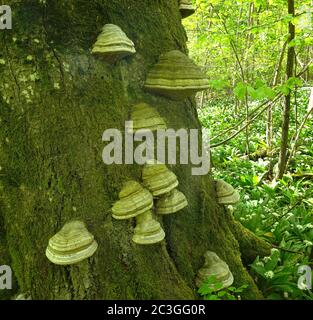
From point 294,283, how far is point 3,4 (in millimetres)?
4612

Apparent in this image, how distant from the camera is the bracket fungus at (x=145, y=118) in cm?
280

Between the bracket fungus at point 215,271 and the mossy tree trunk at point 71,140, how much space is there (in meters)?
0.25

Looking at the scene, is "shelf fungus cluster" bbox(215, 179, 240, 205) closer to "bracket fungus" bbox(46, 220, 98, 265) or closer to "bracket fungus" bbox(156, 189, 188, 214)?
"bracket fungus" bbox(156, 189, 188, 214)

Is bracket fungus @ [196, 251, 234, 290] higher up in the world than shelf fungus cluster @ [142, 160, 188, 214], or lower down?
lower down

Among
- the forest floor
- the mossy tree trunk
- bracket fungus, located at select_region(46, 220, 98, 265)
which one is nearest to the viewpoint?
bracket fungus, located at select_region(46, 220, 98, 265)

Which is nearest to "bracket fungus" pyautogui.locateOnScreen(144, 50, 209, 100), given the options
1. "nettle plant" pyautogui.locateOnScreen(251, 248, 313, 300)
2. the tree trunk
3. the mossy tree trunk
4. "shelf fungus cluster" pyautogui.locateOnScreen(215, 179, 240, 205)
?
the mossy tree trunk

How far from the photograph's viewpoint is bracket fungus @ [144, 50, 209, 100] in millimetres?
2807

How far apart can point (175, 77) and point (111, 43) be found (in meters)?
0.62

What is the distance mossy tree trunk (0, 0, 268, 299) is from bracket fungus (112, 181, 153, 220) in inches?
4.6

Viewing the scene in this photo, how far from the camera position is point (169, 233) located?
10.5 ft

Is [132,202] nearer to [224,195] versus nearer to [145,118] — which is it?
[145,118]

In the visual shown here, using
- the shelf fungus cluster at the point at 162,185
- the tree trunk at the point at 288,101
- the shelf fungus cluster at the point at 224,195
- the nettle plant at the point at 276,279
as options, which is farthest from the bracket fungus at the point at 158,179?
the tree trunk at the point at 288,101

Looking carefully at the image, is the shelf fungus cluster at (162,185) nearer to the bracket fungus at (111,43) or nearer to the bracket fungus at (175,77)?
the bracket fungus at (175,77)
